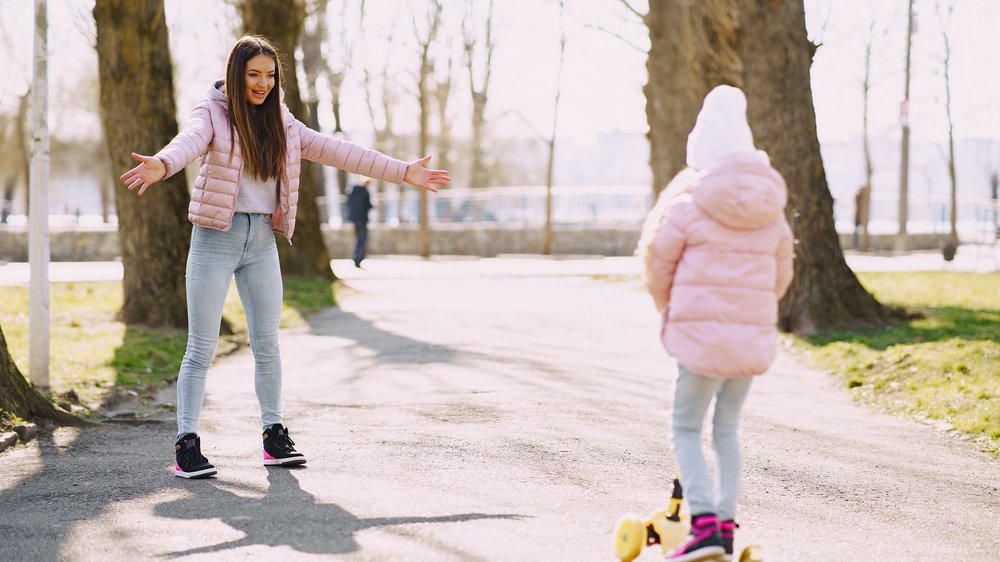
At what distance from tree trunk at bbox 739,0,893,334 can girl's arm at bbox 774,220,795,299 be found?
317 inches

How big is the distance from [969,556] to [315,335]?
8.42m

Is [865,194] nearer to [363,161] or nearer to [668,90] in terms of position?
[668,90]

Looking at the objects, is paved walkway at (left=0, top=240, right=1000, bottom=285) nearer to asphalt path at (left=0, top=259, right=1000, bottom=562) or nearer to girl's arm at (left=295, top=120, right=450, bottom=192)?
asphalt path at (left=0, top=259, right=1000, bottom=562)

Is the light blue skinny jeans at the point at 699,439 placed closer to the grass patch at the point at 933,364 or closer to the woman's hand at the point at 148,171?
the woman's hand at the point at 148,171

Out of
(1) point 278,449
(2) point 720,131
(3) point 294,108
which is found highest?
(3) point 294,108

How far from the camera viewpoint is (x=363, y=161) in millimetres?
5316

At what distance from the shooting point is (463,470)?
5258 millimetres

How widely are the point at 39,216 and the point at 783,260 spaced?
5.16 meters

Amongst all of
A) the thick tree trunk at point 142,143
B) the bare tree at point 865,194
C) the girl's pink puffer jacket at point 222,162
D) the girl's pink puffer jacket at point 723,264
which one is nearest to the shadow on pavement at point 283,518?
the girl's pink puffer jacket at point 222,162

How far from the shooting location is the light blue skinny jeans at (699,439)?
370 cm

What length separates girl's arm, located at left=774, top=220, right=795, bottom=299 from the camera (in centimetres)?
373

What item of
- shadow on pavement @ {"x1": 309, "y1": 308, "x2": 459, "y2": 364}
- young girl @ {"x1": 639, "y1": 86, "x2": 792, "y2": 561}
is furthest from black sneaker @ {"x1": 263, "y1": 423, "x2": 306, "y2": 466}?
shadow on pavement @ {"x1": 309, "y1": 308, "x2": 459, "y2": 364}

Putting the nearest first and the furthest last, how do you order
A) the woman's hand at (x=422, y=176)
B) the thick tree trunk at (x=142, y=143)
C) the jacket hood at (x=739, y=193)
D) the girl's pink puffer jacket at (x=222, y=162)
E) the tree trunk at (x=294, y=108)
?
1. the jacket hood at (x=739, y=193)
2. the girl's pink puffer jacket at (x=222, y=162)
3. the woman's hand at (x=422, y=176)
4. the thick tree trunk at (x=142, y=143)
5. the tree trunk at (x=294, y=108)

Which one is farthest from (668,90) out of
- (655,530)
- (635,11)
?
(655,530)
